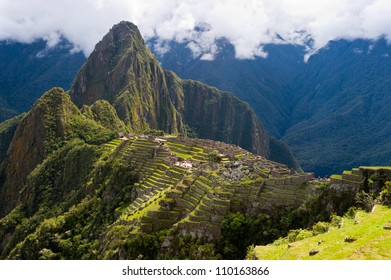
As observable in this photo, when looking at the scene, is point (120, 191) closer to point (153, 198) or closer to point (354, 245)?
point (153, 198)

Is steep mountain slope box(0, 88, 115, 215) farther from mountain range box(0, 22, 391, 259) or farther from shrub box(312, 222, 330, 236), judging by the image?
shrub box(312, 222, 330, 236)

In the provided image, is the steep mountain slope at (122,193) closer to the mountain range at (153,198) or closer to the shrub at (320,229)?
the mountain range at (153,198)

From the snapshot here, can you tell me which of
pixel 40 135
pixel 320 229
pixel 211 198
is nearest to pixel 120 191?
pixel 211 198

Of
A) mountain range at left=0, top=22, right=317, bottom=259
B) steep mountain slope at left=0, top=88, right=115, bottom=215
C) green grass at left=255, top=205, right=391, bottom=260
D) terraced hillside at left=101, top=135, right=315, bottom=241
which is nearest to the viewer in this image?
green grass at left=255, top=205, right=391, bottom=260

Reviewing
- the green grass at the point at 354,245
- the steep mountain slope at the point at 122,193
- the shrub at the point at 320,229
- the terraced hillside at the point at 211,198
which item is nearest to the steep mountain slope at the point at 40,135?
the steep mountain slope at the point at 122,193

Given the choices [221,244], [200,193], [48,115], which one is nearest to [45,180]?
[48,115]

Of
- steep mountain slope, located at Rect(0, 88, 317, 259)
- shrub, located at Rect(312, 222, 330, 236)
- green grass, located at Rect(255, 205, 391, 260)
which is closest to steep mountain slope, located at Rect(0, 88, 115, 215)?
steep mountain slope, located at Rect(0, 88, 317, 259)

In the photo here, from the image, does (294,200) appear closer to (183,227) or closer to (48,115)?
(183,227)

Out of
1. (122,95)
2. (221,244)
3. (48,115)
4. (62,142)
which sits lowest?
(221,244)
